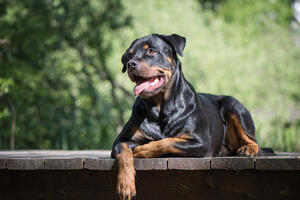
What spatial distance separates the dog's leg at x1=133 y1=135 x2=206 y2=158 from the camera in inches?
134

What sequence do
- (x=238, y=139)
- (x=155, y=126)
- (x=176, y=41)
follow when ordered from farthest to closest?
(x=238, y=139) → (x=176, y=41) → (x=155, y=126)

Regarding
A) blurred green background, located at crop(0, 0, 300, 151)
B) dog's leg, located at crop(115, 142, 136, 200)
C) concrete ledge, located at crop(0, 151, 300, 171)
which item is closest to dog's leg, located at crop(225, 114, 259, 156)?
concrete ledge, located at crop(0, 151, 300, 171)

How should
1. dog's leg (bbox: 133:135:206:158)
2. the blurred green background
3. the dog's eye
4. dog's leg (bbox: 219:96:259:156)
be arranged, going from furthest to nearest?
the blurred green background, dog's leg (bbox: 219:96:259:156), the dog's eye, dog's leg (bbox: 133:135:206:158)

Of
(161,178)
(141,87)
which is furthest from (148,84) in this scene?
(161,178)

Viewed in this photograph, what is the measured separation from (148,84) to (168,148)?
25.1 inches

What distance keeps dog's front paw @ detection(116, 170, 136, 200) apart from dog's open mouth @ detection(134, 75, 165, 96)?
86 cm

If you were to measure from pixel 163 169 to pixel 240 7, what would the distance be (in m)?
12.7

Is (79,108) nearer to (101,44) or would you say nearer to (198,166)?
(101,44)

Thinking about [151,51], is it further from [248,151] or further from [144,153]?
[248,151]

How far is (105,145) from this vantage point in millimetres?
7824

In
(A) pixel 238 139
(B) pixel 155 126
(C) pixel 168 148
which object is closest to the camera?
(C) pixel 168 148

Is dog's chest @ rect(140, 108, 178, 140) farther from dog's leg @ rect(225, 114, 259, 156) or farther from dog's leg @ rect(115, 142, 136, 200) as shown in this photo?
dog's leg @ rect(225, 114, 259, 156)

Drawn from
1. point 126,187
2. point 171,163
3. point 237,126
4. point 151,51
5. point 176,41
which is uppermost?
point 176,41

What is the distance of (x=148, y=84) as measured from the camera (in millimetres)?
3723
